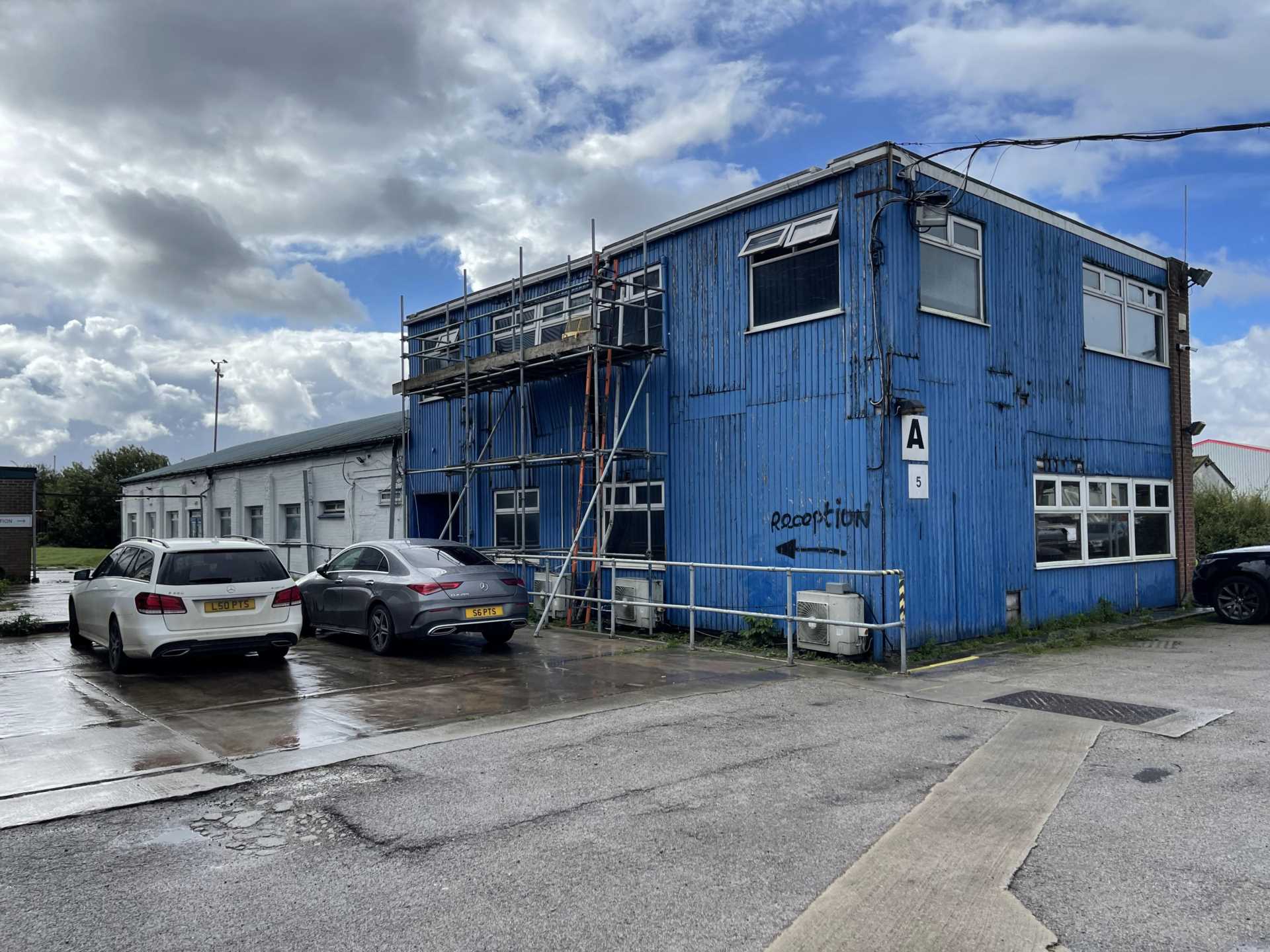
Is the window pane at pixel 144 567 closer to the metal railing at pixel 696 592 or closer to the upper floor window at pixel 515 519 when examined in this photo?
the metal railing at pixel 696 592

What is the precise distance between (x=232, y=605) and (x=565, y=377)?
23.8ft

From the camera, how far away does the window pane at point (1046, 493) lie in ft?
46.2

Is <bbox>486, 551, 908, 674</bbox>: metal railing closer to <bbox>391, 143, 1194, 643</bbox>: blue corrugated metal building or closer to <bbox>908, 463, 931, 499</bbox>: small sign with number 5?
<bbox>391, 143, 1194, 643</bbox>: blue corrugated metal building

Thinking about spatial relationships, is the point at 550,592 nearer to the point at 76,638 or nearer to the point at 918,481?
the point at 918,481

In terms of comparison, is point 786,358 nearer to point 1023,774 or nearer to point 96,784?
point 1023,774

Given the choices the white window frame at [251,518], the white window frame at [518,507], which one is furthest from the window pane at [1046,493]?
the white window frame at [251,518]

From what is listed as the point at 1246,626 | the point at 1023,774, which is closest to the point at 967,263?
the point at 1246,626

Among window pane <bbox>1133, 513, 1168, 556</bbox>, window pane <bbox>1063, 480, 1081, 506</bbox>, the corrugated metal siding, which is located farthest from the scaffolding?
the corrugated metal siding

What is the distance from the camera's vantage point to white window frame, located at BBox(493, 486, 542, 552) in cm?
1678

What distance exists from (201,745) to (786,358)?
8.45 metres

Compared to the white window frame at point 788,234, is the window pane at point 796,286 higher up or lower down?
lower down

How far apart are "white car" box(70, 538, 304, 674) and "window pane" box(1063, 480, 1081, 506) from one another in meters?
10.8

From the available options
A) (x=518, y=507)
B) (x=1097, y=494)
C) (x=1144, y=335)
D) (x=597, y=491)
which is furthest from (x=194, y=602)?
(x=1144, y=335)

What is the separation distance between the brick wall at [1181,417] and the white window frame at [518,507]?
11053 millimetres
